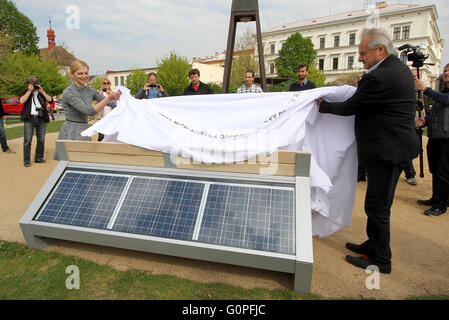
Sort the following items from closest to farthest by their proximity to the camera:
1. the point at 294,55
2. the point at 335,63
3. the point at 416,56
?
the point at 416,56
the point at 294,55
the point at 335,63

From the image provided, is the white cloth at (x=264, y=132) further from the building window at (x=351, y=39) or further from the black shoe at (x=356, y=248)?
the building window at (x=351, y=39)

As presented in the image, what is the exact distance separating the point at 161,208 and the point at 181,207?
222 mm

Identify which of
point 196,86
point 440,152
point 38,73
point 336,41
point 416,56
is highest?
point 336,41

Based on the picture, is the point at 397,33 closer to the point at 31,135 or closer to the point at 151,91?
the point at 151,91

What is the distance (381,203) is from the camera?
273 cm

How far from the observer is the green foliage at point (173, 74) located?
39.2 meters

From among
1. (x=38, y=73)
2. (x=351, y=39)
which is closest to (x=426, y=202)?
(x=38, y=73)

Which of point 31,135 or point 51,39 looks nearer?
point 31,135

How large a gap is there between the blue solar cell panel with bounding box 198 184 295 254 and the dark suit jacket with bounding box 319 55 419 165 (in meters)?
0.98

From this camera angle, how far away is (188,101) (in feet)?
11.6

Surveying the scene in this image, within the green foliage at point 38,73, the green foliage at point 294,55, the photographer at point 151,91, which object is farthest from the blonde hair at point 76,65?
the green foliage at point 294,55

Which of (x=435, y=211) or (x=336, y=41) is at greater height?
(x=336, y=41)

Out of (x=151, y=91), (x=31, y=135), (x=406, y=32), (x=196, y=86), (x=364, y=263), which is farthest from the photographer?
(x=406, y=32)

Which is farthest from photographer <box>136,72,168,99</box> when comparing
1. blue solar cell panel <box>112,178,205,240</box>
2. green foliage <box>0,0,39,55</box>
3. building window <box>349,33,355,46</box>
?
building window <box>349,33,355,46</box>
